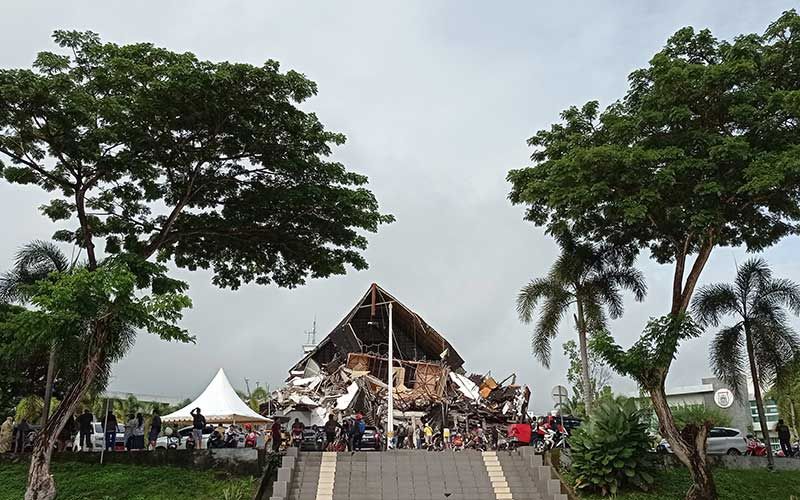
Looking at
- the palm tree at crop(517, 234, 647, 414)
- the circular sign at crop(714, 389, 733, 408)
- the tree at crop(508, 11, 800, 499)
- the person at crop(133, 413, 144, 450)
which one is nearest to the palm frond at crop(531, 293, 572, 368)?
the palm tree at crop(517, 234, 647, 414)

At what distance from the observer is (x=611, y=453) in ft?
56.3

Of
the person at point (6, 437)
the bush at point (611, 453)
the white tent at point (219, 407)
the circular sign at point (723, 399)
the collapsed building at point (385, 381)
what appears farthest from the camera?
the circular sign at point (723, 399)

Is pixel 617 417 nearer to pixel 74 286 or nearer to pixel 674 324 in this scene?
pixel 674 324

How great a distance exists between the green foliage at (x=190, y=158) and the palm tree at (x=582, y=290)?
7.32m

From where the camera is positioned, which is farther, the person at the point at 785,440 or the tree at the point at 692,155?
the person at the point at 785,440

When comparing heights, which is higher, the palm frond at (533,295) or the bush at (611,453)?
the palm frond at (533,295)

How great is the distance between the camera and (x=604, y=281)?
24031 mm

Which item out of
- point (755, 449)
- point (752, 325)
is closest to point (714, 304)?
point (752, 325)

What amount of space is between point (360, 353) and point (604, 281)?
15.0 metres

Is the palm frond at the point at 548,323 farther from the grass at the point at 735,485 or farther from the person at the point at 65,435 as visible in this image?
the person at the point at 65,435

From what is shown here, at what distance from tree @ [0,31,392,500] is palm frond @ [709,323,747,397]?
1145cm

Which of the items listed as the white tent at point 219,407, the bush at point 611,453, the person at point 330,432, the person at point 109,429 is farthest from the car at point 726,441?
the person at point 109,429

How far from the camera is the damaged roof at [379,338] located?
36125 mm

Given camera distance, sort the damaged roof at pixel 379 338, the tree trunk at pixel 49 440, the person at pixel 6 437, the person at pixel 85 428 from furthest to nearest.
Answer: the damaged roof at pixel 379 338, the person at pixel 6 437, the person at pixel 85 428, the tree trunk at pixel 49 440
